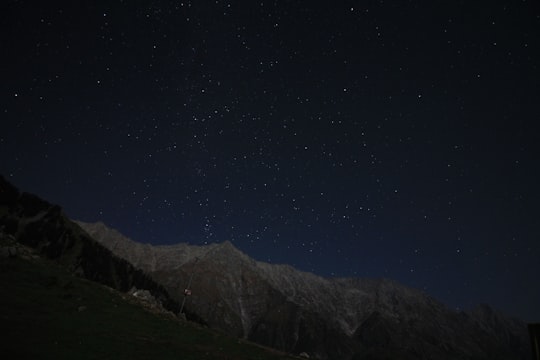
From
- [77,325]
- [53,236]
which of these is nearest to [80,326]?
[77,325]

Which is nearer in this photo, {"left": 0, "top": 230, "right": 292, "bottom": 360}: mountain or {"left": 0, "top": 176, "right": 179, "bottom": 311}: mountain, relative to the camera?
{"left": 0, "top": 230, "right": 292, "bottom": 360}: mountain

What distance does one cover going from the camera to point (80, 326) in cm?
3672

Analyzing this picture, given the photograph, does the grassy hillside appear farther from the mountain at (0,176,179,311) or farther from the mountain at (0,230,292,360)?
the mountain at (0,176,179,311)

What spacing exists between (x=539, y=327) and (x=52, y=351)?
29.4 metres

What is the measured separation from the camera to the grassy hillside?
28344 millimetres

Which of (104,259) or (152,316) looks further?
(104,259)

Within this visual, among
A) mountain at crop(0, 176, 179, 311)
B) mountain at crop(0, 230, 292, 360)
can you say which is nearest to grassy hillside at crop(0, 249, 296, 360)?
mountain at crop(0, 230, 292, 360)

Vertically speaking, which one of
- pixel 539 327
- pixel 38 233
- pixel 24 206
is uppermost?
pixel 24 206

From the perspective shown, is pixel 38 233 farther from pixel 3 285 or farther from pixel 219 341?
pixel 219 341

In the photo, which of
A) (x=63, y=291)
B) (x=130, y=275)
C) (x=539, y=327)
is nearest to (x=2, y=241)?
(x=63, y=291)

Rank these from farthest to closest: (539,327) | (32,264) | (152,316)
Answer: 1. (32,264)
2. (152,316)
3. (539,327)

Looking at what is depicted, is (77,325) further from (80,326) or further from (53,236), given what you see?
(53,236)

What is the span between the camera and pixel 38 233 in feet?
323

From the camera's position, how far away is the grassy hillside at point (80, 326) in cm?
2834
